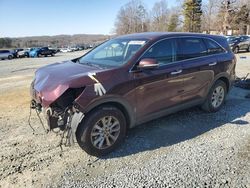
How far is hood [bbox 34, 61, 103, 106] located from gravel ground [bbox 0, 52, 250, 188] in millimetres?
928

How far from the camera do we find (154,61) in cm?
384

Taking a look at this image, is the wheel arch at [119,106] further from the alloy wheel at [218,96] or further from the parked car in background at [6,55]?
the parked car in background at [6,55]

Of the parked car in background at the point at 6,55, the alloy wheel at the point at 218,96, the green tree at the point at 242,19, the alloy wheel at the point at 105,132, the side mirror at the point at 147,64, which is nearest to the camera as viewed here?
the alloy wheel at the point at 105,132

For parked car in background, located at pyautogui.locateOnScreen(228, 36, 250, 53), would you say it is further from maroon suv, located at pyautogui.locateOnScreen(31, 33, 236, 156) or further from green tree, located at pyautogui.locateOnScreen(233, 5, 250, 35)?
green tree, located at pyautogui.locateOnScreen(233, 5, 250, 35)

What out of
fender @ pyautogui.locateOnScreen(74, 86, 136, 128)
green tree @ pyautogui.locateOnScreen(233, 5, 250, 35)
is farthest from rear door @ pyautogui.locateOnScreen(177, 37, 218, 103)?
green tree @ pyautogui.locateOnScreen(233, 5, 250, 35)

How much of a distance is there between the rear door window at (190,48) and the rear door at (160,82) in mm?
158

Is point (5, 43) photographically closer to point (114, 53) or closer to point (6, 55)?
point (6, 55)

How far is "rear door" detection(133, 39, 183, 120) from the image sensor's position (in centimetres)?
393

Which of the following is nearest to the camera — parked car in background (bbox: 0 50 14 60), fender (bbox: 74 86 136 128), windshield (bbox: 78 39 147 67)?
fender (bbox: 74 86 136 128)

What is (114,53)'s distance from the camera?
4.48 m

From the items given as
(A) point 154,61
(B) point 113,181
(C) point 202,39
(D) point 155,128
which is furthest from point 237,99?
(B) point 113,181

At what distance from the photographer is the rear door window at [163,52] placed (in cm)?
412

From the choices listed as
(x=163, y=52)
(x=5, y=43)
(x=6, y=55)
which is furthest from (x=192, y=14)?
(x=5, y=43)

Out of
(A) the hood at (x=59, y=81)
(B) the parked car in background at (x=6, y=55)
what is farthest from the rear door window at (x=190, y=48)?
(B) the parked car in background at (x=6, y=55)
